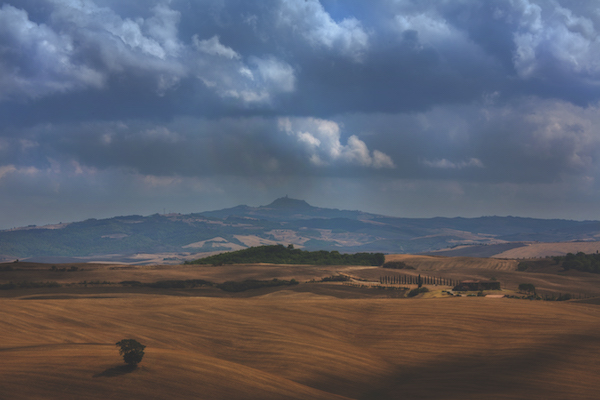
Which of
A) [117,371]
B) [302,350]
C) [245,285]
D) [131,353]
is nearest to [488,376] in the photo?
[302,350]

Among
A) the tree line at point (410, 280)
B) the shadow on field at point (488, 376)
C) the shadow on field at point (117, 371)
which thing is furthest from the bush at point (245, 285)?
the shadow on field at point (117, 371)

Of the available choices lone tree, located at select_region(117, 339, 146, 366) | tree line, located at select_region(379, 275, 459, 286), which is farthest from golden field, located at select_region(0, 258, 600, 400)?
tree line, located at select_region(379, 275, 459, 286)

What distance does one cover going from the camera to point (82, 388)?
3036 centimetres

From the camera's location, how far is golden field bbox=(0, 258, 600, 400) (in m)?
32.8

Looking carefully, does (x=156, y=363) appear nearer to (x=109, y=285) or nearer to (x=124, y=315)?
(x=124, y=315)

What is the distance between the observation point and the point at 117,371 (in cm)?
3319

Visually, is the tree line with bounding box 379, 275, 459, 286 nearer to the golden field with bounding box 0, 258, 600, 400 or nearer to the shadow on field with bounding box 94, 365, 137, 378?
the golden field with bounding box 0, 258, 600, 400

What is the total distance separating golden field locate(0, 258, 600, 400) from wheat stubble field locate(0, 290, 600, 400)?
4.3 inches

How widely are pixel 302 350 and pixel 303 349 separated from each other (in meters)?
0.36

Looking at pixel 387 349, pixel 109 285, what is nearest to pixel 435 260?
pixel 109 285

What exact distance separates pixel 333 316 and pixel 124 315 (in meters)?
23.9

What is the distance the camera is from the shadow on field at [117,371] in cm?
3241

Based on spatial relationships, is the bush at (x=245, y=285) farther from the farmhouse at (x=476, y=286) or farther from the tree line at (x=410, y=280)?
the farmhouse at (x=476, y=286)

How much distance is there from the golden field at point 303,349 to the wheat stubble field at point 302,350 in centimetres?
11
